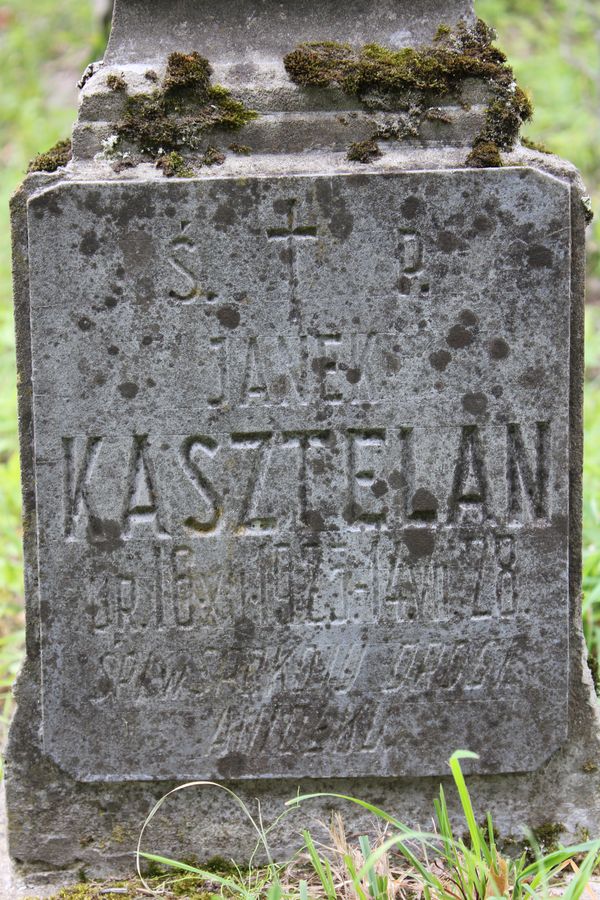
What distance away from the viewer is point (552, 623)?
240 centimetres

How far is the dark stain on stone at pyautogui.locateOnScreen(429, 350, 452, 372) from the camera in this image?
229cm

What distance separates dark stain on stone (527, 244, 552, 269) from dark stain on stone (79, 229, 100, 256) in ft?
3.17

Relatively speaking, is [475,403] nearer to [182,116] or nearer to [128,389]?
[128,389]

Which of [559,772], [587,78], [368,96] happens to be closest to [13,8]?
[587,78]

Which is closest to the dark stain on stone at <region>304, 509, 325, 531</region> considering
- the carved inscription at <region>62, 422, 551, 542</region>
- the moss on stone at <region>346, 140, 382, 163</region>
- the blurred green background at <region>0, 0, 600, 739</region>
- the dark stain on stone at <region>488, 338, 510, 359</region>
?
the carved inscription at <region>62, 422, 551, 542</region>

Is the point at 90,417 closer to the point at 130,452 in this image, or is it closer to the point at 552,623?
the point at 130,452

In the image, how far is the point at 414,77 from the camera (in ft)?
7.51

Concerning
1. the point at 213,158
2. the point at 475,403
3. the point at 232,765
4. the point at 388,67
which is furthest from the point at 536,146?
the point at 232,765

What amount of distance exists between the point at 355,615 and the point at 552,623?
47 cm

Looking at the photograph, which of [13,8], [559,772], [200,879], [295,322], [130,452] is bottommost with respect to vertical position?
[200,879]

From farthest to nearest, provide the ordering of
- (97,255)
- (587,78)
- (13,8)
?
(13,8)
(587,78)
(97,255)

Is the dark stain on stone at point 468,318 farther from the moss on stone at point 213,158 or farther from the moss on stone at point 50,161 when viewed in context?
the moss on stone at point 50,161

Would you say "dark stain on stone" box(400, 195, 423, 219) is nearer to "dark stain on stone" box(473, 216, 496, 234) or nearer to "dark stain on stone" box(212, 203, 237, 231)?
"dark stain on stone" box(473, 216, 496, 234)

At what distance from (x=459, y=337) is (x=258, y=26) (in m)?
0.87
